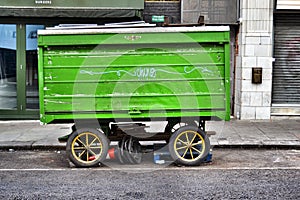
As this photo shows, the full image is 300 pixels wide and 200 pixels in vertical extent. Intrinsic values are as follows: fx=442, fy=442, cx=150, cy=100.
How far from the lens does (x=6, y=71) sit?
13438mm

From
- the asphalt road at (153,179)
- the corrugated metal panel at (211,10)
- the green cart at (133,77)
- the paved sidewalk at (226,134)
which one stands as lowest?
the asphalt road at (153,179)

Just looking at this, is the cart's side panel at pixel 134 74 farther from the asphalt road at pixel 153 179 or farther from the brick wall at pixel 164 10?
the brick wall at pixel 164 10

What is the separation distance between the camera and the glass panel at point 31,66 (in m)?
13.2

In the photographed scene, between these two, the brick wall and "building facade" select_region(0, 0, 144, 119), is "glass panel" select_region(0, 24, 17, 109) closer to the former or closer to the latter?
"building facade" select_region(0, 0, 144, 119)

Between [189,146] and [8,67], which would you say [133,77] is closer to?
[189,146]

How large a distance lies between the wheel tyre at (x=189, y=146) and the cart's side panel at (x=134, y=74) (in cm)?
34

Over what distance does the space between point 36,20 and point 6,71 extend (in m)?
1.82

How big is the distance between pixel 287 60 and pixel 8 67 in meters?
8.44

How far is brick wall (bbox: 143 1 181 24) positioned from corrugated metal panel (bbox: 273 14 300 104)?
9.81 feet

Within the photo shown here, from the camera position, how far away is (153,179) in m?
6.83

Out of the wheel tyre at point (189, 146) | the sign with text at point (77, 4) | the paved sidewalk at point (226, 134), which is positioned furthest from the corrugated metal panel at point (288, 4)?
the wheel tyre at point (189, 146)

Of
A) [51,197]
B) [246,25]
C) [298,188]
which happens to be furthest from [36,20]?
[298,188]

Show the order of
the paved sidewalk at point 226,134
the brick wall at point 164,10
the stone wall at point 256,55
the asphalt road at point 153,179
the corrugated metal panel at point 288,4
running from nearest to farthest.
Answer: the asphalt road at point 153,179
the paved sidewalk at point 226,134
the corrugated metal panel at point 288,4
the stone wall at point 256,55
the brick wall at point 164,10

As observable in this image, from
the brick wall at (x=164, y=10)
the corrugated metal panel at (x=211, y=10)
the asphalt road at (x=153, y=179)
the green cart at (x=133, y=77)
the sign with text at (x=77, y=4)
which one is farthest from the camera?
the brick wall at (x=164, y=10)
